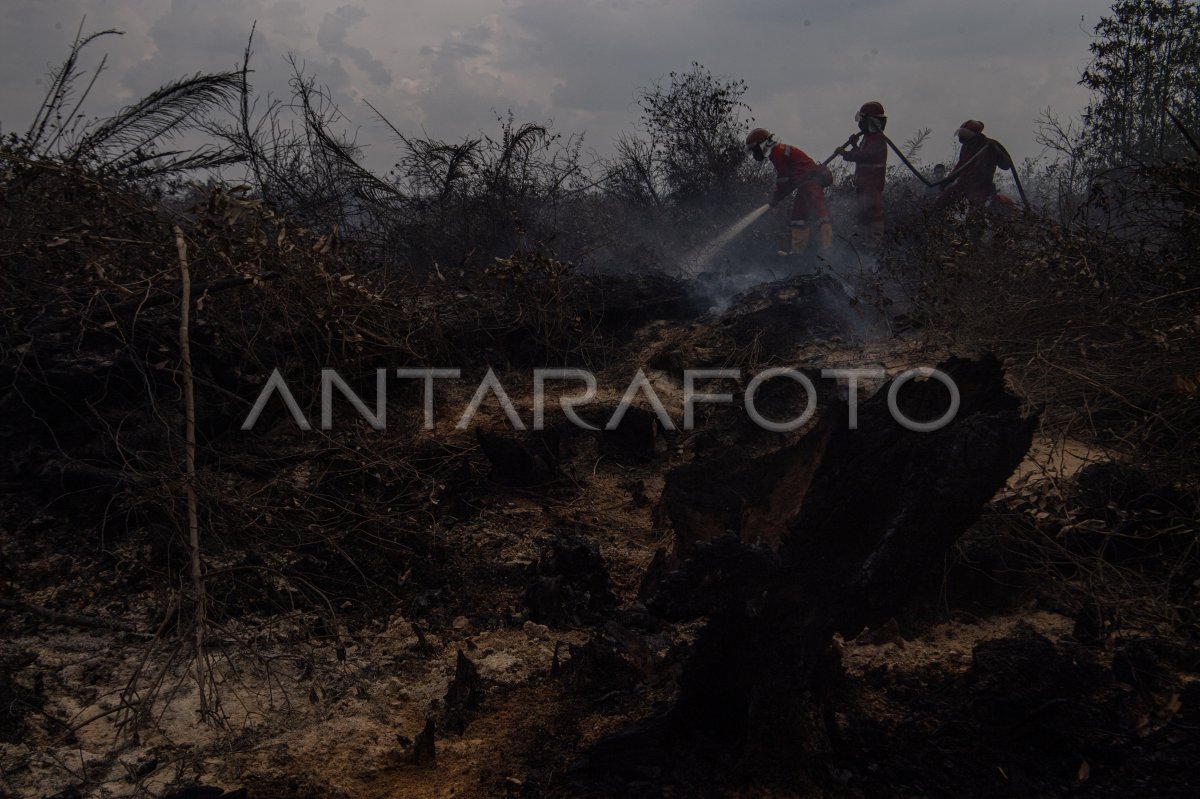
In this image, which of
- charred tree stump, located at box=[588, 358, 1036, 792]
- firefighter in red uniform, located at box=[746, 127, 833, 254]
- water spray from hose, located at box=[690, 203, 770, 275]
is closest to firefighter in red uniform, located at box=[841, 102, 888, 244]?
firefighter in red uniform, located at box=[746, 127, 833, 254]

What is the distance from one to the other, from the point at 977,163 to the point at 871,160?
1164 millimetres

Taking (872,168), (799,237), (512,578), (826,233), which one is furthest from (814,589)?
(872,168)

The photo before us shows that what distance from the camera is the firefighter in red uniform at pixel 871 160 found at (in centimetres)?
944

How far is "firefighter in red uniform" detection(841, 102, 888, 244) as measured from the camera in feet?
31.0

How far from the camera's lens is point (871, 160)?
31.0 feet

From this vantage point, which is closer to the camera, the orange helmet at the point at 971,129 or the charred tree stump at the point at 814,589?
the charred tree stump at the point at 814,589

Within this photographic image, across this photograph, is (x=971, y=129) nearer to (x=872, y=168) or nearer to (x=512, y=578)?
(x=872, y=168)

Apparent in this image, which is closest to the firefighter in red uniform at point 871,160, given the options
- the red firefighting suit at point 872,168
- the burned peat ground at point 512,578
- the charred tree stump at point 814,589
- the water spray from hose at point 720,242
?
the red firefighting suit at point 872,168

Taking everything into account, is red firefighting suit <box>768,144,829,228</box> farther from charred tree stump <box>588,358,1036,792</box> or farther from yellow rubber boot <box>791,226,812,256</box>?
charred tree stump <box>588,358,1036,792</box>

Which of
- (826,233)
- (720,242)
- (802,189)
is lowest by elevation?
(826,233)

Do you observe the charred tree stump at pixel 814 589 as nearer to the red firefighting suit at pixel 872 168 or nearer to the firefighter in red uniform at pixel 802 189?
the firefighter in red uniform at pixel 802 189

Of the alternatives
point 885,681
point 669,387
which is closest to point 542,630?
point 885,681

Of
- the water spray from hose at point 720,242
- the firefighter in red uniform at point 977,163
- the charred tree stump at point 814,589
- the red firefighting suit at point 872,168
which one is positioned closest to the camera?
the charred tree stump at point 814,589

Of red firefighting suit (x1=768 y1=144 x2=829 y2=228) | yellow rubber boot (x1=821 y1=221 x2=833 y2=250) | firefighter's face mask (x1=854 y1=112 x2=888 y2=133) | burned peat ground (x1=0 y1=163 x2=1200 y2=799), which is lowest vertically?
burned peat ground (x1=0 y1=163 x2=1200 y2=799)
